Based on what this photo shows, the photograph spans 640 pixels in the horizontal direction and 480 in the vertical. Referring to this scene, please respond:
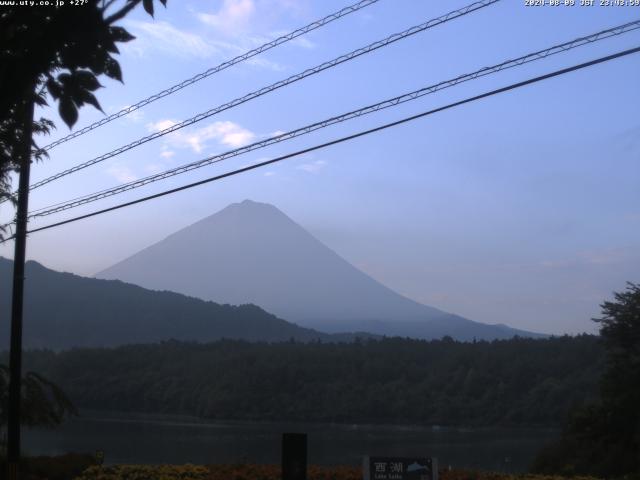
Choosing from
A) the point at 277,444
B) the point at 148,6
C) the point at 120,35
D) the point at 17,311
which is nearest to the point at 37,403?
the point at 17,311

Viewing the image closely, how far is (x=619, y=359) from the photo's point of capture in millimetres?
23812

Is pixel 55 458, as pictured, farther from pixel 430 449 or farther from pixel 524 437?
pixel 524 437

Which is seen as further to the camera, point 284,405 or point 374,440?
point 284,405

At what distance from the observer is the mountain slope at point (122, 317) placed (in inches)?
3807

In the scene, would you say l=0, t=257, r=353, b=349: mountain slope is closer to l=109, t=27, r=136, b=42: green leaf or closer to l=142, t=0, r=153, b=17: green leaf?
l=109, t=27, r=136, b=42: green leaf

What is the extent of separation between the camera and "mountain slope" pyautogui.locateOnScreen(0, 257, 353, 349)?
96.7m

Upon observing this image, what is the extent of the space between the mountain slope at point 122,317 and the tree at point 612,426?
74881mm

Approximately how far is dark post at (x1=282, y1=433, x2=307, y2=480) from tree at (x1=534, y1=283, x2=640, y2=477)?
9.21 m

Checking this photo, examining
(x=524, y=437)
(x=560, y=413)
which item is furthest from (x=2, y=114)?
(x=560, y=413)

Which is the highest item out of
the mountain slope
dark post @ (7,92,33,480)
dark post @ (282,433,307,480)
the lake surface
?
the mountain slope

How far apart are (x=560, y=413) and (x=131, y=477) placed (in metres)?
22.5

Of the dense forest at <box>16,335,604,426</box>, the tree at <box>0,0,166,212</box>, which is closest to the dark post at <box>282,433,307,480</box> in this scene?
the tree at <box>0,0,166,212</box>

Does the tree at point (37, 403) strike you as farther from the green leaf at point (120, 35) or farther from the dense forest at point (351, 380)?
the dense forest at point (351, 380)

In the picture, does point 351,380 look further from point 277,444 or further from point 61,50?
point 61,50
